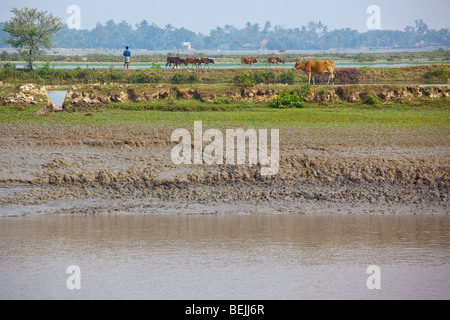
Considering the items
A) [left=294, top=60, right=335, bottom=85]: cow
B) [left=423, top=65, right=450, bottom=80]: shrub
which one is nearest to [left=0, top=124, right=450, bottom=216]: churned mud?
[left=294, top=60, right=335, bottom=85]: cow

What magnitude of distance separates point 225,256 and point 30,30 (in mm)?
35557

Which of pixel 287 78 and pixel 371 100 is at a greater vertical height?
pixel 287 78

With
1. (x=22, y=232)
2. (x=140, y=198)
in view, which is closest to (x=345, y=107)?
(x=140, y=198)

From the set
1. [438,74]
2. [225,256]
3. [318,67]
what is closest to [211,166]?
[225,256]

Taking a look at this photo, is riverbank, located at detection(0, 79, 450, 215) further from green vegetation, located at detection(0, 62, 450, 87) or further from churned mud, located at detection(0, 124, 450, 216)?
green vegetation, located at detection(0, 62, 450, 87)

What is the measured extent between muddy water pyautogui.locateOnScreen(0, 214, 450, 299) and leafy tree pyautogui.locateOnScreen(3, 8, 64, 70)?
32088 mm

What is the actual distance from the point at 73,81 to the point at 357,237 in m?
21.9

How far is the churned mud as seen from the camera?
1053cm

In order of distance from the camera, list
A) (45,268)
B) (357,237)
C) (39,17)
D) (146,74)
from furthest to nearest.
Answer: (39,17), (146,74), (357,237), (45,268)

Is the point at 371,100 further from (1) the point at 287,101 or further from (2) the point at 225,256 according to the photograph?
(2) the point at 225,256

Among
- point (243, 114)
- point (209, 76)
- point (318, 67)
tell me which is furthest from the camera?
point (209, 76)

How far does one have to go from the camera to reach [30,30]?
131ft

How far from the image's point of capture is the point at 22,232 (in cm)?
908
